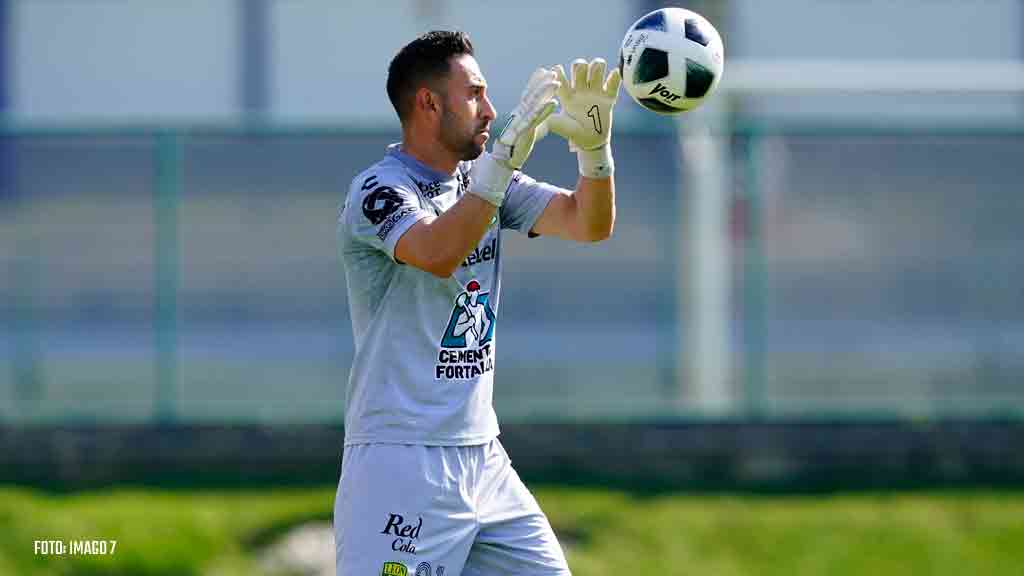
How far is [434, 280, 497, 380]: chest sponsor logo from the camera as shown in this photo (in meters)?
5.05

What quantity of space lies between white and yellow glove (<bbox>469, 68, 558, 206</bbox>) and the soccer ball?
0.50 meters

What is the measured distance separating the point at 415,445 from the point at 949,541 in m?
4.70

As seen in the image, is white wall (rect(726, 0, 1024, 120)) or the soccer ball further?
white wall (rect(726, 0, 1024, 120))

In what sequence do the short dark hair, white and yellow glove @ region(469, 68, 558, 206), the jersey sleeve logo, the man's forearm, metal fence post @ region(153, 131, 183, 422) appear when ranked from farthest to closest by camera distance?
metal fence post @ region(153, 131, 183, 422) < the man's forearm < the short dark hair < the jersey sleeve logo < white and yellow glove @ region(469, 68, 558, 206)

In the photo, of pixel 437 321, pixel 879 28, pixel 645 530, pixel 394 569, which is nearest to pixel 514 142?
pixel 437 321

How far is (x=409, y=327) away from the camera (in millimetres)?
5027

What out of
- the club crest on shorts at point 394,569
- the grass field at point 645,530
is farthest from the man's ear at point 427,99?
the grass field at point 645,530

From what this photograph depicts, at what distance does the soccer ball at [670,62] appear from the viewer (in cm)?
530

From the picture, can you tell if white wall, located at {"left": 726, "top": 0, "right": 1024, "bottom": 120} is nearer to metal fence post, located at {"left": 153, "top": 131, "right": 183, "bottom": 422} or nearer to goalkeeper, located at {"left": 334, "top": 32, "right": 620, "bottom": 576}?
metal fence post, located at {"left": 153, "top": 131, "right": 183, "bottom": 422}

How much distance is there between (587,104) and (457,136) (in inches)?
17.0

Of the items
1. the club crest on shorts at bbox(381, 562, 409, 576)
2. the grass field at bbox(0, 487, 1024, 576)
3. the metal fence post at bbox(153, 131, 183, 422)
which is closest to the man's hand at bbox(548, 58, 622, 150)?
the club crest on shorts at bbox(381, 562, 409, 576)

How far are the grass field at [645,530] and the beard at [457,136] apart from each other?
3.89 meters

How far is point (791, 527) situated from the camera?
8914 mm

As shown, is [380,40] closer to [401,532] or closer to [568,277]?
[568,277]
